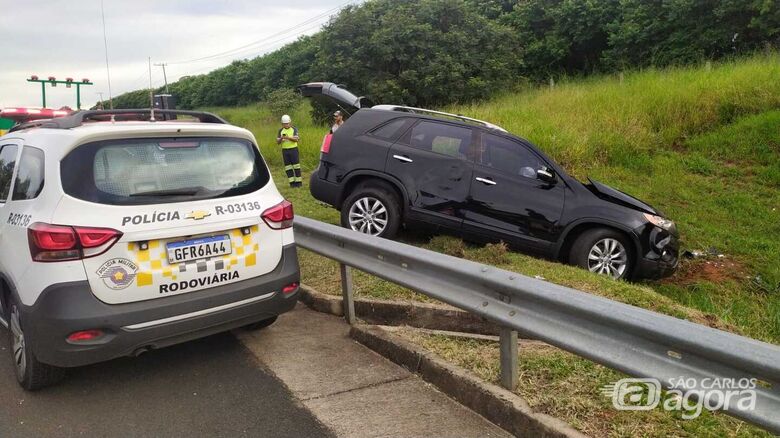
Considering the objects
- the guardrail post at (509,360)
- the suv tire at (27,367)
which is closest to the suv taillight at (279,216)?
the suv tire at (27,367)

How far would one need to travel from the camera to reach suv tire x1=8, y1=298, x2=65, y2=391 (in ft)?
11.7

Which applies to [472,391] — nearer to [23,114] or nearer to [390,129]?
[390,129]

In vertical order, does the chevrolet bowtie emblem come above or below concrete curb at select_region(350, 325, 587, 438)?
above

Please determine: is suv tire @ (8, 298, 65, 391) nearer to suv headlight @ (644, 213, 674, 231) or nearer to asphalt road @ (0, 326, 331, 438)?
asphalt road @ (0, 326, 331, 438)

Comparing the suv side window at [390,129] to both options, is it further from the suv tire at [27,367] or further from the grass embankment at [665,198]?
the suv tire at [27,367]

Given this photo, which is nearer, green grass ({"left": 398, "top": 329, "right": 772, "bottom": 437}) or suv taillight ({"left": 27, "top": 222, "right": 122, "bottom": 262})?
green grass ({"left": 398, "top": 329, "right": 772, "bottom": 437})

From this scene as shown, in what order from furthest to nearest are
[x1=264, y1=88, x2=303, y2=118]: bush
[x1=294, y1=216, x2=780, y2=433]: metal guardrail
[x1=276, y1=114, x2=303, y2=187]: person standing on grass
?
[x1=264, y1=88, x2=303, y2=118]: bush
[x1=276, y1=114, x2=303, y2=187]: person standing on grass
[x1=294, y1=216, x2=780, y2=433]: metal guardrail

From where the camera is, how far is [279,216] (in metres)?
4.09

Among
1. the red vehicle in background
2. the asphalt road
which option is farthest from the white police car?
the red vehicle in background

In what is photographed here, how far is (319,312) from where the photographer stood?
5.09m

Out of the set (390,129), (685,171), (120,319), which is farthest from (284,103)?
(120,319)

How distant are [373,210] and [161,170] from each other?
3.79m

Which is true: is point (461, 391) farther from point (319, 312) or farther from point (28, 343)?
point (28, 343)

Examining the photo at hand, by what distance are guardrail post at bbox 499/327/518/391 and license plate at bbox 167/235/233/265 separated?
6.11 feet
